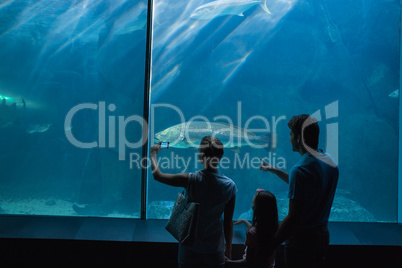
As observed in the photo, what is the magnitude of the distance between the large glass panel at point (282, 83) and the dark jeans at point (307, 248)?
6.82m

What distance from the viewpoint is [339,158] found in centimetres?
846

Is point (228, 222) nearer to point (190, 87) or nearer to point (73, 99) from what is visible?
point (190, 87)

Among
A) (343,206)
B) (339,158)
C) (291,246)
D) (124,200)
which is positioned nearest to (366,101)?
(339,158)

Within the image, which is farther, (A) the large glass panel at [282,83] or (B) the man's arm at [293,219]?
(A) the large glass panel at [282,83]

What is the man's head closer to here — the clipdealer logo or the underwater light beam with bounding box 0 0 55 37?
the clipdealer logo

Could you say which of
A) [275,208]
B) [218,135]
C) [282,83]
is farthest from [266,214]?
[282,83]

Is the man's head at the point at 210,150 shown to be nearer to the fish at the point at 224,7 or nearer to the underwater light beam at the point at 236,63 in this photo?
the fish at the point at 224,7

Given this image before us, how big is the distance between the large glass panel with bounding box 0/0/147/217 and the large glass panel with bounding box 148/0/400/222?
1.60 m

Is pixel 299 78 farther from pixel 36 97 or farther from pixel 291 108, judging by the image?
pixel 36 97

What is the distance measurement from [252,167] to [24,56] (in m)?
10.2

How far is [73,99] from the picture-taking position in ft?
32.0

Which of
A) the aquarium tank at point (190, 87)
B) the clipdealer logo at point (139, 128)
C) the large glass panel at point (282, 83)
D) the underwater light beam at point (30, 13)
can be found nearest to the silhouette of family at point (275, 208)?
the clipdealer logo at point (139, 128)

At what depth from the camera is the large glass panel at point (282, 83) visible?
27.7 ft

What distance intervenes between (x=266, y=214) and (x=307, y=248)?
0.29 m
